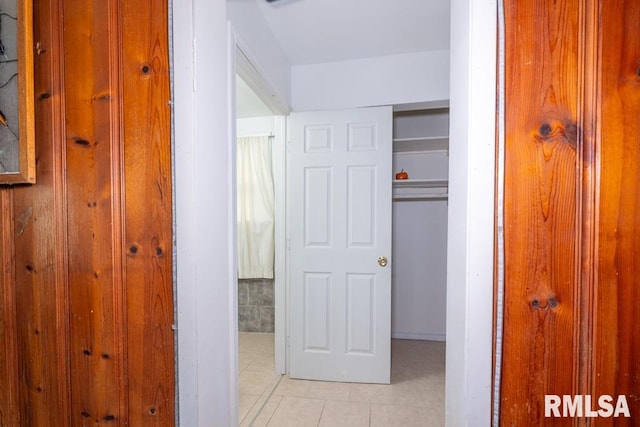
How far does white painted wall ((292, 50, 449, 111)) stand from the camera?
84.0 inches

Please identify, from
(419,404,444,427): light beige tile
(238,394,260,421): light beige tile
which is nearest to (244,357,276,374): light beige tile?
(238,394,260,421): light beige tile

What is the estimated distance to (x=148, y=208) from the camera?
818mm

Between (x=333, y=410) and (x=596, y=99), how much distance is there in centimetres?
213

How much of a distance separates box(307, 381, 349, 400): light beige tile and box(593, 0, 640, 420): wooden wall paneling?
1.74 metres

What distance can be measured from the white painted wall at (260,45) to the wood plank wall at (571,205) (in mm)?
1185

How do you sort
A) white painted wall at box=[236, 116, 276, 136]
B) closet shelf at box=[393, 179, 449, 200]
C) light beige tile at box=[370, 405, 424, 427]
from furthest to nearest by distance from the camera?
white painted wall at box=[236, 116, 276, 136] → closet shelf at box=[393, 179, 449, 200] → light beige tile at box=[370, 405, 424, 427]

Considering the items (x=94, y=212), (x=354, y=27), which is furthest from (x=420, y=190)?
(x=94, y=212)

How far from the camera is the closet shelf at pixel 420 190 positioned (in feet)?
8.47

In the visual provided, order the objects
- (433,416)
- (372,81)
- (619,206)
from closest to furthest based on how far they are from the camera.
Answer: (619,206) → (433,416) → (372,81)

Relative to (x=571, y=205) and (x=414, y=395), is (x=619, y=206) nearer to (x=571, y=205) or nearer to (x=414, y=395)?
(x=571, y=205)

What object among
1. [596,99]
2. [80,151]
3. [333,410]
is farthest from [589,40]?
[333,410]

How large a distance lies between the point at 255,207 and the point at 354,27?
198cm

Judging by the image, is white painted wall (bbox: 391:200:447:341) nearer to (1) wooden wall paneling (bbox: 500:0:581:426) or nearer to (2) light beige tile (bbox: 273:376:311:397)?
(2) light beige tile (bbox: 273:376:311:397)

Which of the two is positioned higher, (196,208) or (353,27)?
(353,27)
